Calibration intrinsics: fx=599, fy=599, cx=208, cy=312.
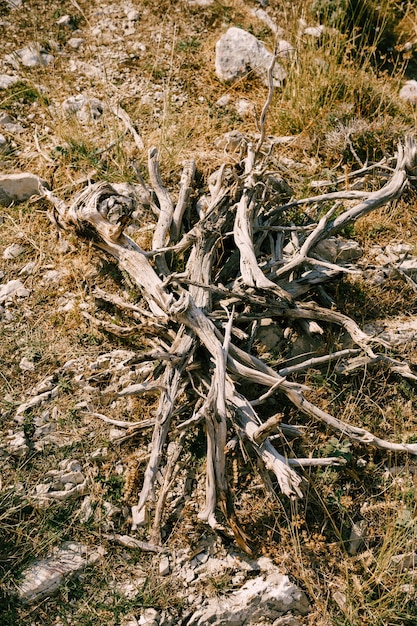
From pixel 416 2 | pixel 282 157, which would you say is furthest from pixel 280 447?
pixel 416 2

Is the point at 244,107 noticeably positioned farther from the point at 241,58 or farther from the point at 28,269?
the point at 28,269

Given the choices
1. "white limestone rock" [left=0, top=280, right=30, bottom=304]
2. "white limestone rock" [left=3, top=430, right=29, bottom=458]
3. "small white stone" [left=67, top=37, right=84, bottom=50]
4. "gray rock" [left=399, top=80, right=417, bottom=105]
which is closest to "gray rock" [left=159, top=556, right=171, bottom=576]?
"white limestone rock" [left=3, top=430, right=29, bottom=458]

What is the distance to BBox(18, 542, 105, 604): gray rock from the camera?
124 inches

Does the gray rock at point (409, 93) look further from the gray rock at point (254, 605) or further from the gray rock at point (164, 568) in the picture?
the gray rock at point (164, 568)

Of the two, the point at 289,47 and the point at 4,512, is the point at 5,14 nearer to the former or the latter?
the point at 289,47

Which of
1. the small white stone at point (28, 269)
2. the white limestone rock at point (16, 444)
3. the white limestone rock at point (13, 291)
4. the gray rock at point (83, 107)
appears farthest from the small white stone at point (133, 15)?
the white limestone rock at point (16, 444)

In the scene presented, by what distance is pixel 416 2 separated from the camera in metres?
6.09

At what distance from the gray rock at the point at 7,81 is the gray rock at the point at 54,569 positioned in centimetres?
408

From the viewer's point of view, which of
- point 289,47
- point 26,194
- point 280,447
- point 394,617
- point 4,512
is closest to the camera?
point 394,617

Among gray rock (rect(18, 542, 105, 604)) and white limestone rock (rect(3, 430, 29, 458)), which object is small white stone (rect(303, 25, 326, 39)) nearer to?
white limestone rock (rect(3, 430, 29, 458))

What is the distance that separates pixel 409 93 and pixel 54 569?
16.4 feet

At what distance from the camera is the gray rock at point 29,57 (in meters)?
5.60

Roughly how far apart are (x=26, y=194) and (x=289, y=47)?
112 inches

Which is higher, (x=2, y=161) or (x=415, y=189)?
(x=415, y=189)
